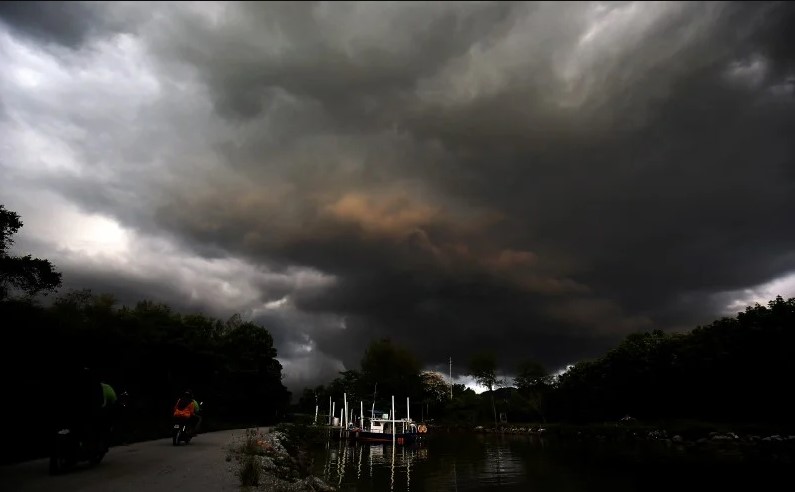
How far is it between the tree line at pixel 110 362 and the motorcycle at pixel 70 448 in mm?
906

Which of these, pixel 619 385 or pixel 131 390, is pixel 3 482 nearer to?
pixel 131 390

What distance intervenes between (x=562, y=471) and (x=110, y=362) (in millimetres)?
34274

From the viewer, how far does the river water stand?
25.3m

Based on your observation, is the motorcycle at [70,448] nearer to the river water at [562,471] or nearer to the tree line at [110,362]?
the tree line at [110,362]

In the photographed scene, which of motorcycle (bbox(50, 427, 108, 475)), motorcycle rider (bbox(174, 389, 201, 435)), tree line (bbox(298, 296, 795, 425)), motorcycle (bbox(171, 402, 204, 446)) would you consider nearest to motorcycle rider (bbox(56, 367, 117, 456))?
motorcycle (bbox(50, 427, 108, 475))

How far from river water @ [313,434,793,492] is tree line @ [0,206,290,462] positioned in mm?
13476

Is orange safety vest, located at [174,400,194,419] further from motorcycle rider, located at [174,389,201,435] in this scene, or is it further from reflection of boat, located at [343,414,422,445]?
reflection of boat, located at [343,414,422,445]

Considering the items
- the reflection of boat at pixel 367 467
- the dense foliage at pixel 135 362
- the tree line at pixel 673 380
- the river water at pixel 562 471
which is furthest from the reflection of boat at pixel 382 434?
the tree line at pixel 673 380

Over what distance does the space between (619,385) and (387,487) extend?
5944 cm

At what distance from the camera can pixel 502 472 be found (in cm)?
3131

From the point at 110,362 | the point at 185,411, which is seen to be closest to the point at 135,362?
the point at 110,362

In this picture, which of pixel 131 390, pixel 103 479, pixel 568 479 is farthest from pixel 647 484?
pixel 131 390

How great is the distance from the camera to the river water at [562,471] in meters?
25.3

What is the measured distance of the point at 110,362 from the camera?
35.2 m
